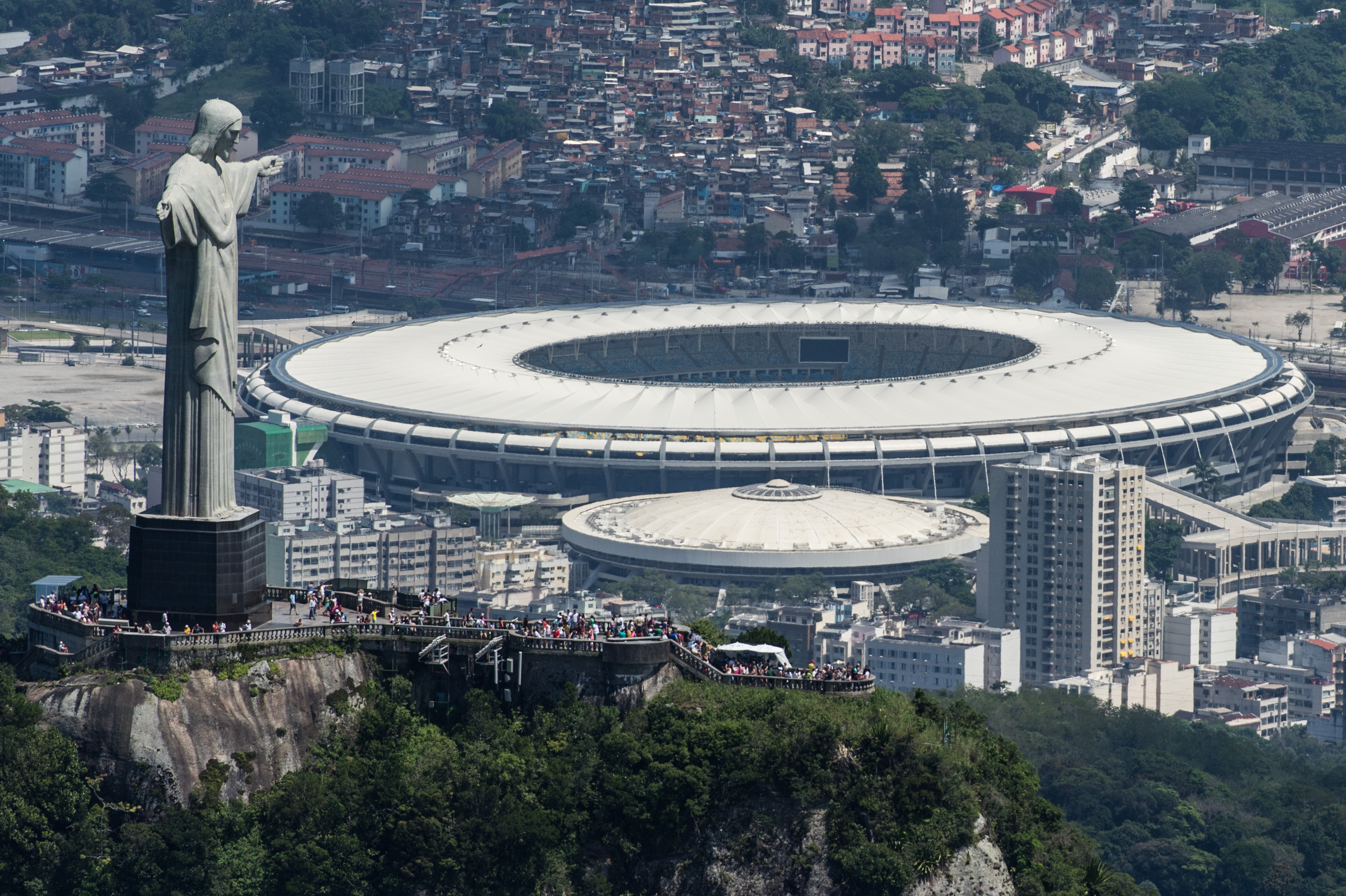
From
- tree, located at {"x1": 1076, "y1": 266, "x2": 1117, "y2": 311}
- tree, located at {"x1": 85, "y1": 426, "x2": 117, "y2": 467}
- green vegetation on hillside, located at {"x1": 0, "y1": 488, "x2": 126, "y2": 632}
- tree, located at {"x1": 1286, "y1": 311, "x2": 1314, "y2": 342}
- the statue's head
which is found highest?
the statue's head

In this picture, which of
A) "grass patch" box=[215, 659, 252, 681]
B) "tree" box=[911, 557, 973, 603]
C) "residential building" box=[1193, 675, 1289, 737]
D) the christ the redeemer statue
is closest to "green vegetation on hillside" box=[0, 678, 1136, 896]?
"grass patch" box=[215, 659, 252, 681]

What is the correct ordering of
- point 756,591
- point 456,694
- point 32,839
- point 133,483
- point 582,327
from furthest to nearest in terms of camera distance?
point 582,327, point 133,483, point 756,591, point 456,694, point 32,839

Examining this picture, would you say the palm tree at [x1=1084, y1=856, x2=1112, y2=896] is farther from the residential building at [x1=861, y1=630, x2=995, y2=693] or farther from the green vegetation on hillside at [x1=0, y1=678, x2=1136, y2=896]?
the residential building at [x1=861, y1=630, x2=995, y2=693]

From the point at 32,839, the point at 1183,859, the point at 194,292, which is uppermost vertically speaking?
the point at 194,292

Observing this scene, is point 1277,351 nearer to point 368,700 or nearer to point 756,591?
point 756,591

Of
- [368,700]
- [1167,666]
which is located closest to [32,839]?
[368,700]

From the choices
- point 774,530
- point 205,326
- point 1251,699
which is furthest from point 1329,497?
point 205,326

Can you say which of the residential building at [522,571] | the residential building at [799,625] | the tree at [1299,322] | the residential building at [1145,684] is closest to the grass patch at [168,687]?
the residential building at [799,625]
